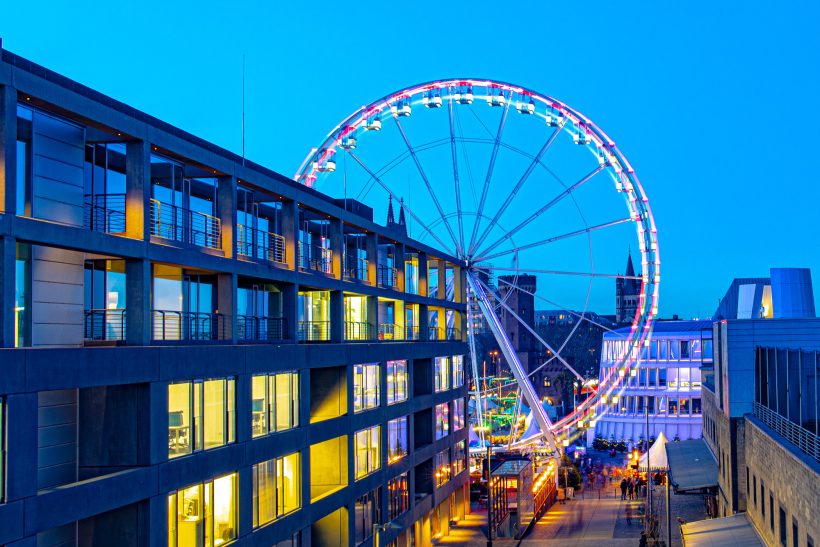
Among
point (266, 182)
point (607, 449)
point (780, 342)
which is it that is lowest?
point (607, 449)

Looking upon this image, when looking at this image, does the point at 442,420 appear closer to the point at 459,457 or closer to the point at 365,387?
the point at 459,457

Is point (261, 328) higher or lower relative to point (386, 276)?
lower

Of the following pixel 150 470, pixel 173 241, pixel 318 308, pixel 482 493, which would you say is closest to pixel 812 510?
pixel 150 470

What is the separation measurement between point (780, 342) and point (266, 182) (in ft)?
74.0

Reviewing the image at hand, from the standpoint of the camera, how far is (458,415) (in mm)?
57312

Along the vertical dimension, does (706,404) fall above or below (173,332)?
below

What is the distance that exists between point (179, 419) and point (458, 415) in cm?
3342

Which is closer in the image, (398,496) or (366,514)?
(366,514)

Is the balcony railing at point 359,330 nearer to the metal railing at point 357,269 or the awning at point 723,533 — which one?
the metal railing at point 357,269

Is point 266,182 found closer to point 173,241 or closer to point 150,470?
point 173,241

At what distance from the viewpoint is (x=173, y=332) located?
27547mm

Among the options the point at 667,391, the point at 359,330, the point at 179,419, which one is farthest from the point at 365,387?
the point at 667,391

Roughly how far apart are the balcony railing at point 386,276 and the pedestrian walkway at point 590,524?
45.5 ft

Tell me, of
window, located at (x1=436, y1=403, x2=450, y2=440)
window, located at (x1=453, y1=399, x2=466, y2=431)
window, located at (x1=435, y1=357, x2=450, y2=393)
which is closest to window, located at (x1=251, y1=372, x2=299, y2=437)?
window, located at (x1=436, y1=403, x2=450, y2=440)
